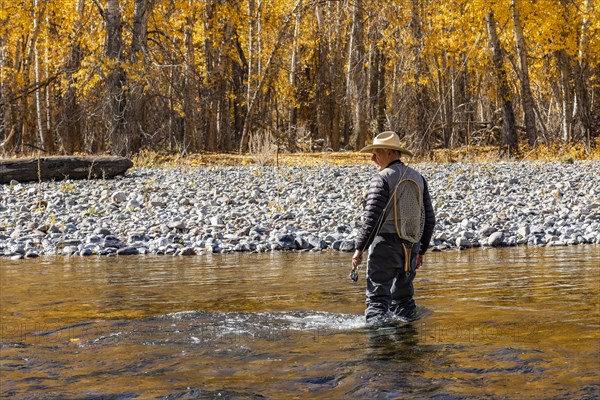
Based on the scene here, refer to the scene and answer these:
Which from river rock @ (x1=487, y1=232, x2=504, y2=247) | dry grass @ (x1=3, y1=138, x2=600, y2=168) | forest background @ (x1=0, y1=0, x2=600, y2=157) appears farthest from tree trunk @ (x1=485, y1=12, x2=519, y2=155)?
river rock @ (x1=487, y1=232, x2=504, y2=247)

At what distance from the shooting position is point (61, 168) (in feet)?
63.0

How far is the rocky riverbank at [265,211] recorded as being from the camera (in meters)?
12.5

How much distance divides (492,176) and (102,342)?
13.6m

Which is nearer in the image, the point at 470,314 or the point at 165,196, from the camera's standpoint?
the point at 470,314

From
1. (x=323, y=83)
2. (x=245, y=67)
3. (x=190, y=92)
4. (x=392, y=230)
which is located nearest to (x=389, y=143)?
(x=392, y=230)

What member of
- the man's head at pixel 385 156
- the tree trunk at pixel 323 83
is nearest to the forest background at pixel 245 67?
the tree trunk at pixel 323 83

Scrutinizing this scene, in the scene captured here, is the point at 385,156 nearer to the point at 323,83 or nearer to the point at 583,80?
the point at 583,80

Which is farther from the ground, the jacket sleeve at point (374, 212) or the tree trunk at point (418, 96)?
the tree trunk at point (418, 96)

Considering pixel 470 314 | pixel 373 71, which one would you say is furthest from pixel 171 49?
pixel 470 314

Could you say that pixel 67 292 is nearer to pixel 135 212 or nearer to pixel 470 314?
pixel 470 314

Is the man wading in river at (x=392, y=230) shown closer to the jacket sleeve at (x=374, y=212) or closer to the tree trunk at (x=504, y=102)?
the jacket sleeve at (x=374, y=212)

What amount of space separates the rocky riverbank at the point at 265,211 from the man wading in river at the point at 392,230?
5017 millimetres

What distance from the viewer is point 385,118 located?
31.6 m

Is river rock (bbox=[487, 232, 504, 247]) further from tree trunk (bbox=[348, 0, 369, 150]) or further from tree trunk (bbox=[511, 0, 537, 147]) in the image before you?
tree trunk (bbox=[348, 0, 369, 150])
